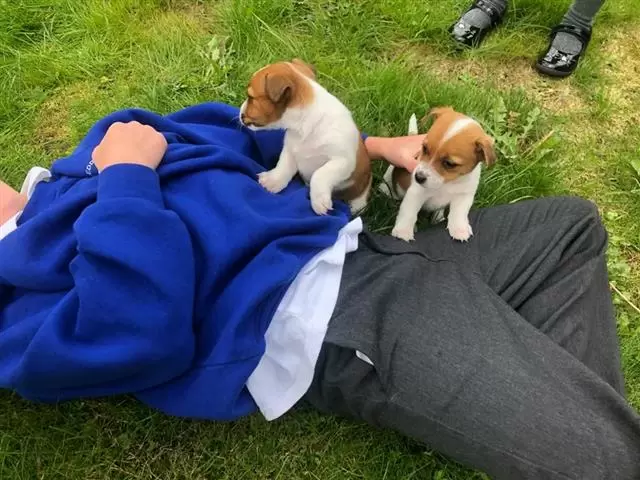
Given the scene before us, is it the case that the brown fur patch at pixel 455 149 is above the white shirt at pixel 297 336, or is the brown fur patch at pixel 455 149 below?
above

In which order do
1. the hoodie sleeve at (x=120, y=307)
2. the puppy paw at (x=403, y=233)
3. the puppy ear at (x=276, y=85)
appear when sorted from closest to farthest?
the hoodie sleeve at (x=120, y=307), the puppy ear at (x=276, y=85), the puppy paw at (x=403, y=233)

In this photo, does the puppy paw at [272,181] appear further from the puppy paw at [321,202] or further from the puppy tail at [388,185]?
the puppy tail at [388,185]

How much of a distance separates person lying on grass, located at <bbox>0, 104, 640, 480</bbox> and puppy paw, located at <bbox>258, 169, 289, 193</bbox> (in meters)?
0.06

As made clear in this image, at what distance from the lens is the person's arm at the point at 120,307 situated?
1703mm

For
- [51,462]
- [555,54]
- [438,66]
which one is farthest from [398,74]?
[51,462]

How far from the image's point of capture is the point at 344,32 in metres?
3.32

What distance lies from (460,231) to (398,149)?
0.46 m

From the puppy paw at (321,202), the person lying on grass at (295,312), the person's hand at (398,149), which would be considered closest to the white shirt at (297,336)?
the person lying on grass at (295,312)

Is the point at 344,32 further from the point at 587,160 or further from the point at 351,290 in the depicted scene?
the point at 351,290

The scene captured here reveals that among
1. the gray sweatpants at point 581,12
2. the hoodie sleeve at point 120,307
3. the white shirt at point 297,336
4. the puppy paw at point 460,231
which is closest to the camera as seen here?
the hoodie sleeve at point 120,307

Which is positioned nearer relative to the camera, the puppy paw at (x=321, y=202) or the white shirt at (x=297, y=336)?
the white shirt at (x=297, y=336)

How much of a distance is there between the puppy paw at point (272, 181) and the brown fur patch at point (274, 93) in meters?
0.17

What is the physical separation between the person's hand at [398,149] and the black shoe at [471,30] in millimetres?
988

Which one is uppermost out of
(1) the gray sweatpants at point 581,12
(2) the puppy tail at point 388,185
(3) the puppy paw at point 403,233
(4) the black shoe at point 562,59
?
(1) the gray sweatpants at point 581,12
